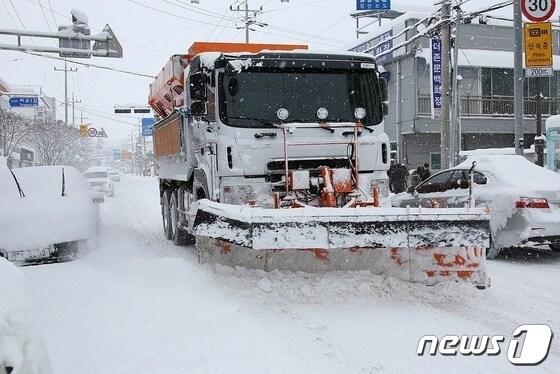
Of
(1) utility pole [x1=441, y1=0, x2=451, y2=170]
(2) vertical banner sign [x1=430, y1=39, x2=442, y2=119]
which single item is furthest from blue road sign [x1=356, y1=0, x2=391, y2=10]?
(1) utility pole [x1=441, y1=0, x2=451, y2=170]

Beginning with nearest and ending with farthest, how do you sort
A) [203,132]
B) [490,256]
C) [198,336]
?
→ [198,336]
[203,132]
[490,256]

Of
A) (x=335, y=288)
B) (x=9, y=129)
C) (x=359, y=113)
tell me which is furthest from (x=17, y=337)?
(x=9, y=129)

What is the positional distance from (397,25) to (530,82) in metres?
8.44

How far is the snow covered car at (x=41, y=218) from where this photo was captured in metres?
7.56

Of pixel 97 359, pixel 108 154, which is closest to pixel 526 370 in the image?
pixel 97 359

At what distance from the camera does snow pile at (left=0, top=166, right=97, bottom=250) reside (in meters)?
7.60

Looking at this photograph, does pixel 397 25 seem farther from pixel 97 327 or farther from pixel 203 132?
pixel 97 327

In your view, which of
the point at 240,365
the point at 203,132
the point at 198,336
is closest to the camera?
the point at 240,365

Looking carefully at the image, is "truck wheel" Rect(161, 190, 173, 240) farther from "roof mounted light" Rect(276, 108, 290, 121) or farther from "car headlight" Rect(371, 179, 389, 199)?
"car headlight" Rect(371, 179, 389, 199)

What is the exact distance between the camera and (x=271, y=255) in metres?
5.86

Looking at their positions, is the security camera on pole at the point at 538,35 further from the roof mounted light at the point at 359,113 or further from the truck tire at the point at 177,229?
the truck tire at the point at 177,229
